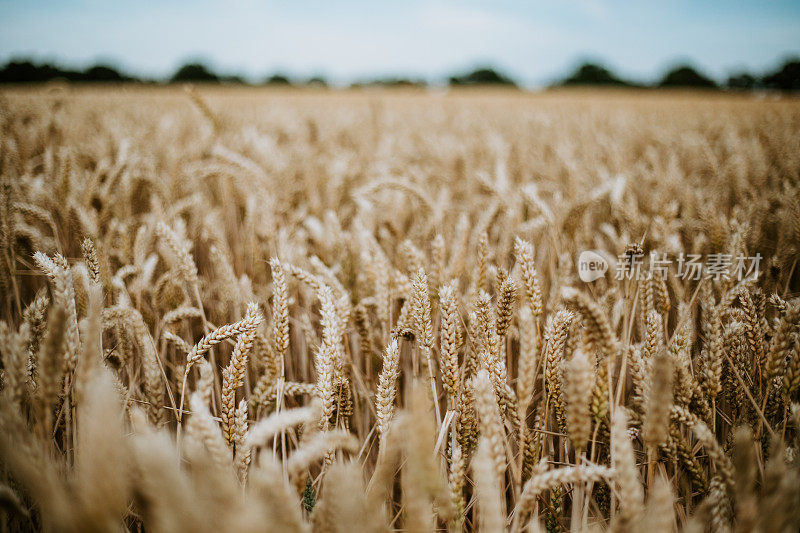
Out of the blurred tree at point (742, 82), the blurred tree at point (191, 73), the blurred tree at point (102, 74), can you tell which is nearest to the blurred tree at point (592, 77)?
the blurred tree at point (742, 82)

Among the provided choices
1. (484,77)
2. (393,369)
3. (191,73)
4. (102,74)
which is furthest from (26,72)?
(484,77)

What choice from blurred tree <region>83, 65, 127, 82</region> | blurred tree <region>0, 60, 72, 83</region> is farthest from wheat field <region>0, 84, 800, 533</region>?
blurred tree <region>83, 65, 127, 82</region>

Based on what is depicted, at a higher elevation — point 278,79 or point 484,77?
point 484,77

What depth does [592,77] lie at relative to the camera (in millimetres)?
51594

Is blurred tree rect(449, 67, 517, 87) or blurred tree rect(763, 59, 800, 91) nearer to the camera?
blurred tree rect(763, 59, 800, 91)

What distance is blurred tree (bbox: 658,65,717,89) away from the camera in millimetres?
46406

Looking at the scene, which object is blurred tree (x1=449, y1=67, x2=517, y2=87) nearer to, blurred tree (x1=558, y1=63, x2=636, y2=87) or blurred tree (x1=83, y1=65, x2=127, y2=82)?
blurred tree (x1=558, y1=63, x2=636, y2=87)

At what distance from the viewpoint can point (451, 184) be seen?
2.84 metres

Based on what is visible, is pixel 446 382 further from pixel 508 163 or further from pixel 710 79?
pixel 710 79

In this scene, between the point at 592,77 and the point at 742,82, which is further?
the point at 592,77

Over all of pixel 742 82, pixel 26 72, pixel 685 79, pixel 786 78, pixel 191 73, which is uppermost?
pixel 191 73

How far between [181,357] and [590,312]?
1.43 m

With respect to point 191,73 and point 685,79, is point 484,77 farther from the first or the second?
point 191,73

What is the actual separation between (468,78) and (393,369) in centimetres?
5941
